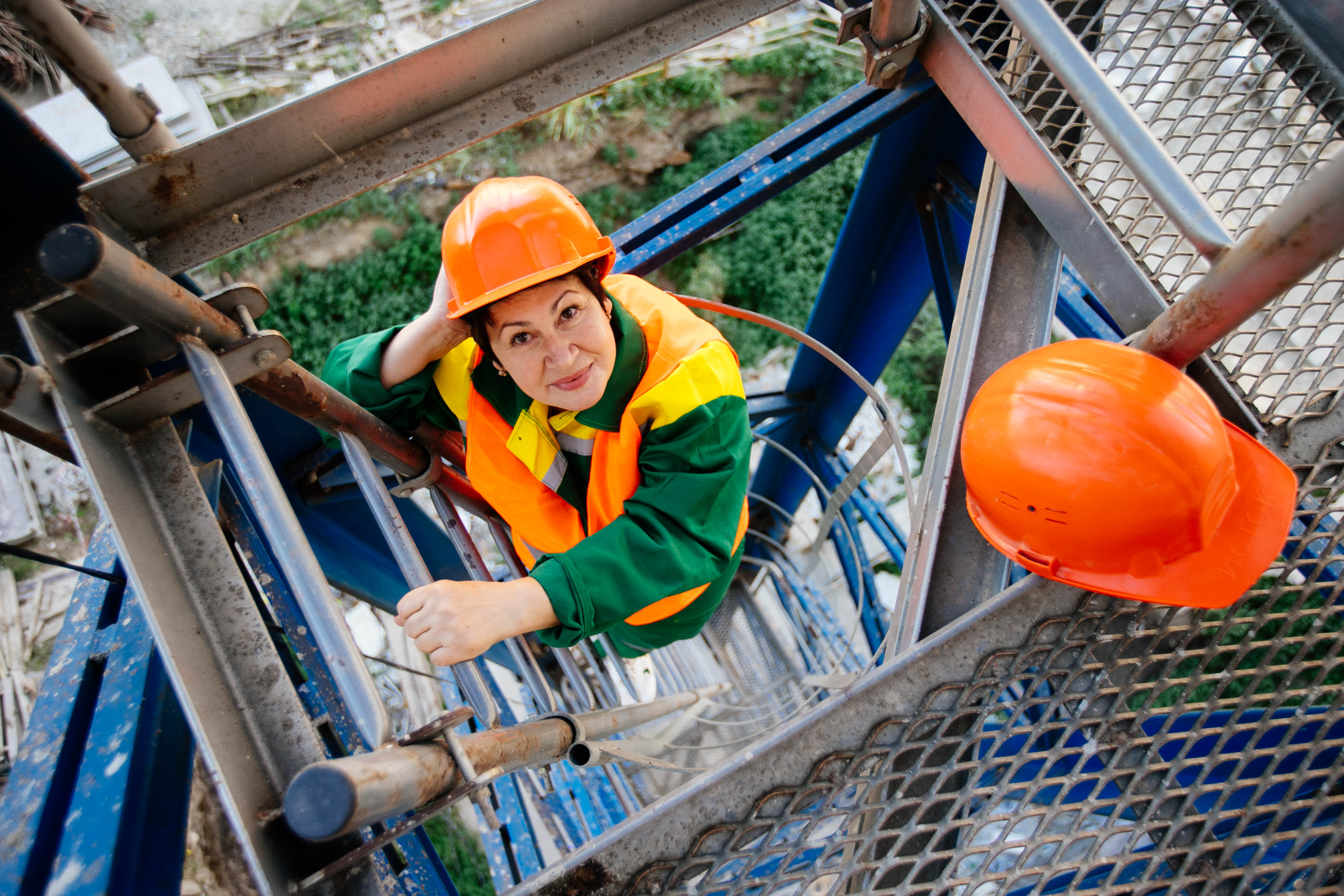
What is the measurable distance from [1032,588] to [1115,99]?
0.97 meters

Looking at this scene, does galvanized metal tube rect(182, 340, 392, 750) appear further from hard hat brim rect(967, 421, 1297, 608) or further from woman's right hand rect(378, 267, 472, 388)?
hard hat brim rect(967, 421, 1297, 608)

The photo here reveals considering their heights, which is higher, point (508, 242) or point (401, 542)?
point (508, 242)

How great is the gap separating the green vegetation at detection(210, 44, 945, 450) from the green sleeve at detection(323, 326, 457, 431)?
A: 6191 millimetres

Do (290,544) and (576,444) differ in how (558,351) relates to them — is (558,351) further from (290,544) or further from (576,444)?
(290,544)

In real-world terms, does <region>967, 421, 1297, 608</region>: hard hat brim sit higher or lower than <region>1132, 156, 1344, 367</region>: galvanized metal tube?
lower

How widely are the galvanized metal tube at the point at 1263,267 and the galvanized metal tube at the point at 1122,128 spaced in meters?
0.08

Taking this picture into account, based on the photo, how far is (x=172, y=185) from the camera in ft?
5.28

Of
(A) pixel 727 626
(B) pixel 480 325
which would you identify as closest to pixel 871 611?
(A) pixel 727 626

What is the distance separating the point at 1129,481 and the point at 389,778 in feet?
4.70

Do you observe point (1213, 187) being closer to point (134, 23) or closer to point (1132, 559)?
point (1132, 559)

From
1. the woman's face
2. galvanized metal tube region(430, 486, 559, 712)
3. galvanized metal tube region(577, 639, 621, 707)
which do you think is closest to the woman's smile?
the woman's face

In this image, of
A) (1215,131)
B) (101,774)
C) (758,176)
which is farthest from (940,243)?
(101,774)

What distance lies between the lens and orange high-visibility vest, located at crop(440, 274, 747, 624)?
196 centimetres

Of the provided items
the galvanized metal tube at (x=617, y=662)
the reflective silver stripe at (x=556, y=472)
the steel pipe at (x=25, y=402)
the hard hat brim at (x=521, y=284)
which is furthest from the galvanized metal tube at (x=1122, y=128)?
the galvanized metal tube at (x=617, y=662)
